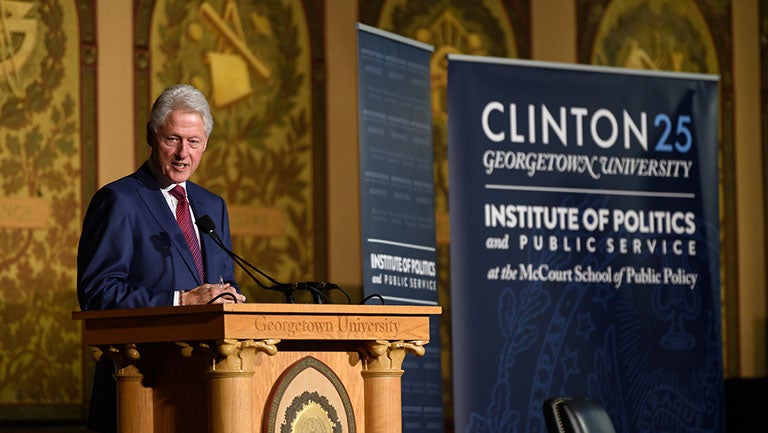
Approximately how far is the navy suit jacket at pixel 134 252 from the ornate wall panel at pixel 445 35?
3.21m

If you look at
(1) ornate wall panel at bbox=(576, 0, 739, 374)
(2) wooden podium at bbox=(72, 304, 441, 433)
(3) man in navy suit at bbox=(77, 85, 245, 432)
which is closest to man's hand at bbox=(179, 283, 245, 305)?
(3) man in navy suit at bbox=(77, 85, 245, 432)

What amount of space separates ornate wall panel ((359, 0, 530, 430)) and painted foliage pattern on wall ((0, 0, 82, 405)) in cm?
147

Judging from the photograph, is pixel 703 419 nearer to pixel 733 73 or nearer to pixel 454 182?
pixel 454 182

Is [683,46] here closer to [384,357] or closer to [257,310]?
[384,357]

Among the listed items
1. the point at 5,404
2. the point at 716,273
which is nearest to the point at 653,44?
the point at 716,273

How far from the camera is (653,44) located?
6637 millimetres

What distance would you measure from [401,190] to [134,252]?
73.9 inches

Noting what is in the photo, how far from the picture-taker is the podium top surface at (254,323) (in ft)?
7.71

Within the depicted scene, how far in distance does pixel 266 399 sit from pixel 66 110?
123 inches

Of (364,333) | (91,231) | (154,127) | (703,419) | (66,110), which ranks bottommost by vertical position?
(703,419)

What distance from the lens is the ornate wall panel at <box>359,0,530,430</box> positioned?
19.7 feet

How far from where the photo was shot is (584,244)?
15.7ft

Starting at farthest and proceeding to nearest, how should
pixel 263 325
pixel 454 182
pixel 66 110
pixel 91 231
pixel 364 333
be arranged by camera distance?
pixel 66 110
pixel 454 182
pixel 91 231
pixel 364 333
pixel 263 325

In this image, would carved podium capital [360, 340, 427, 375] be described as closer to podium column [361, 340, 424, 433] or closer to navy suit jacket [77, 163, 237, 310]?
podium column [361, 340, 424, 433]
